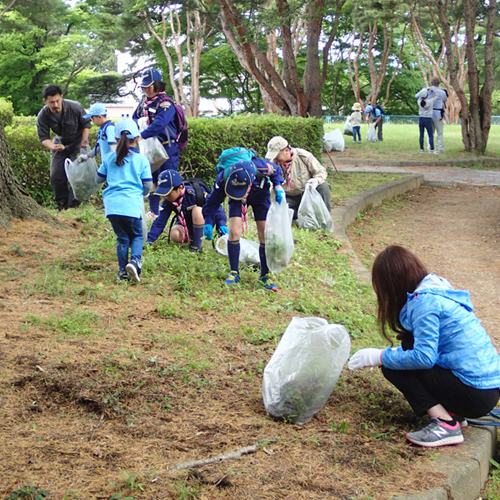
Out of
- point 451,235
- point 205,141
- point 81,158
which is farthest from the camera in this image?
point 205,141

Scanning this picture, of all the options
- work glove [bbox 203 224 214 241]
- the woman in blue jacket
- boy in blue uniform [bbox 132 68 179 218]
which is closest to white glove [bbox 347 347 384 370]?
the woman in blue jacket

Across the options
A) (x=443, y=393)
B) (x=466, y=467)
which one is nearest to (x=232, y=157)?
(x=443, y=393)

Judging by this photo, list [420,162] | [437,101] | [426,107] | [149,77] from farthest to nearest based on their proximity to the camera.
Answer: [420,162] < [426,107] < [437,101] < [149,77]

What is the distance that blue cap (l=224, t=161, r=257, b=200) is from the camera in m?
5.56

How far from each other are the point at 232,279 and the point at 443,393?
9.41 ft

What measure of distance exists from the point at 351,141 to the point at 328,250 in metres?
15.6

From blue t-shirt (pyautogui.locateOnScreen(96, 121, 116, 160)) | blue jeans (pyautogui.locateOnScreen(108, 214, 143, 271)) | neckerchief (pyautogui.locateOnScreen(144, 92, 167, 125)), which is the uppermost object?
neckerchief (pyautogui.locateOnScreen(144, 92, 167, 125))

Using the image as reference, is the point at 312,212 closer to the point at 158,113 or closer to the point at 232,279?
the point at 158,113

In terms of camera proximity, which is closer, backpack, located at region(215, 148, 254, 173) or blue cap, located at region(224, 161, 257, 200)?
blue cap, located at region(224, 161, 257, 200)

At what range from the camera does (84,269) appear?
19.5ft

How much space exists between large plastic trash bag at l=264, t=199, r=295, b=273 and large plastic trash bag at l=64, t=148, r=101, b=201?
115 inches

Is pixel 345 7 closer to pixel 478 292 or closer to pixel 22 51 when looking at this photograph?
pixel 22 51

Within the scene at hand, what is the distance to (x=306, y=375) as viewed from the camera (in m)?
3.41

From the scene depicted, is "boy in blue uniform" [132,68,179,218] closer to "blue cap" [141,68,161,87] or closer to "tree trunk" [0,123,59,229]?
"blue cap" [141,68,161,87]
